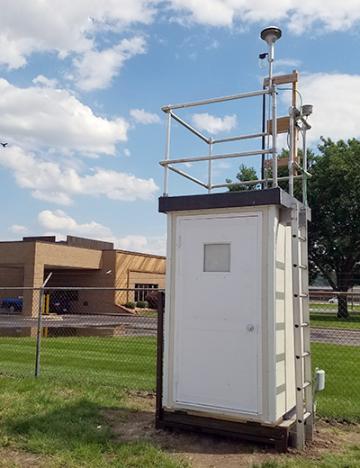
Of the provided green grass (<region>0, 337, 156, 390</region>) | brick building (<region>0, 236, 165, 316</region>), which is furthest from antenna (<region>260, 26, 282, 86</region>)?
brick building (<region>0, 236, 165, 316</region>)

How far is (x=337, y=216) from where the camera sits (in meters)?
32.5

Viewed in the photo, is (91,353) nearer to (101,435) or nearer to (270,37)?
(101,435)

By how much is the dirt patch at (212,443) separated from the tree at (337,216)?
1070 inches

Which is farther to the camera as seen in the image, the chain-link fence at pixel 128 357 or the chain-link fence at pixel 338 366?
the chain-link fence at pixel 128 357

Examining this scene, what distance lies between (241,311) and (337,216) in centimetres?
2875

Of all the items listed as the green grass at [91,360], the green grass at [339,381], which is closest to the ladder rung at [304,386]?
the green grass at [339,381]

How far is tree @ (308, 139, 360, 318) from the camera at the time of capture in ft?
107

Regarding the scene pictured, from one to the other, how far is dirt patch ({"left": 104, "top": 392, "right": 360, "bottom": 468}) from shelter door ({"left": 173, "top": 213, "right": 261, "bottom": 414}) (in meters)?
0.37

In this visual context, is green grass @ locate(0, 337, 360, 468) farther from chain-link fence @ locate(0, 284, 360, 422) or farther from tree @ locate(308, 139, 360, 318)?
tree @ locate(308, 139, 360, 318)

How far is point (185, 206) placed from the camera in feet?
19.4

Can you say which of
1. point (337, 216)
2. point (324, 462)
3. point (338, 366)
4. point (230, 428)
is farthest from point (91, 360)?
point (337, 216)

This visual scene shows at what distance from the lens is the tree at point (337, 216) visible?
32.5 meters

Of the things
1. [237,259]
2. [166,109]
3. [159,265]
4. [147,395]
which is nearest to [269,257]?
[237,259]

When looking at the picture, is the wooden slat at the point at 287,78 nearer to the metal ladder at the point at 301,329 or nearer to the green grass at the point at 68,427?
the metal ladder at the point at 301,329
